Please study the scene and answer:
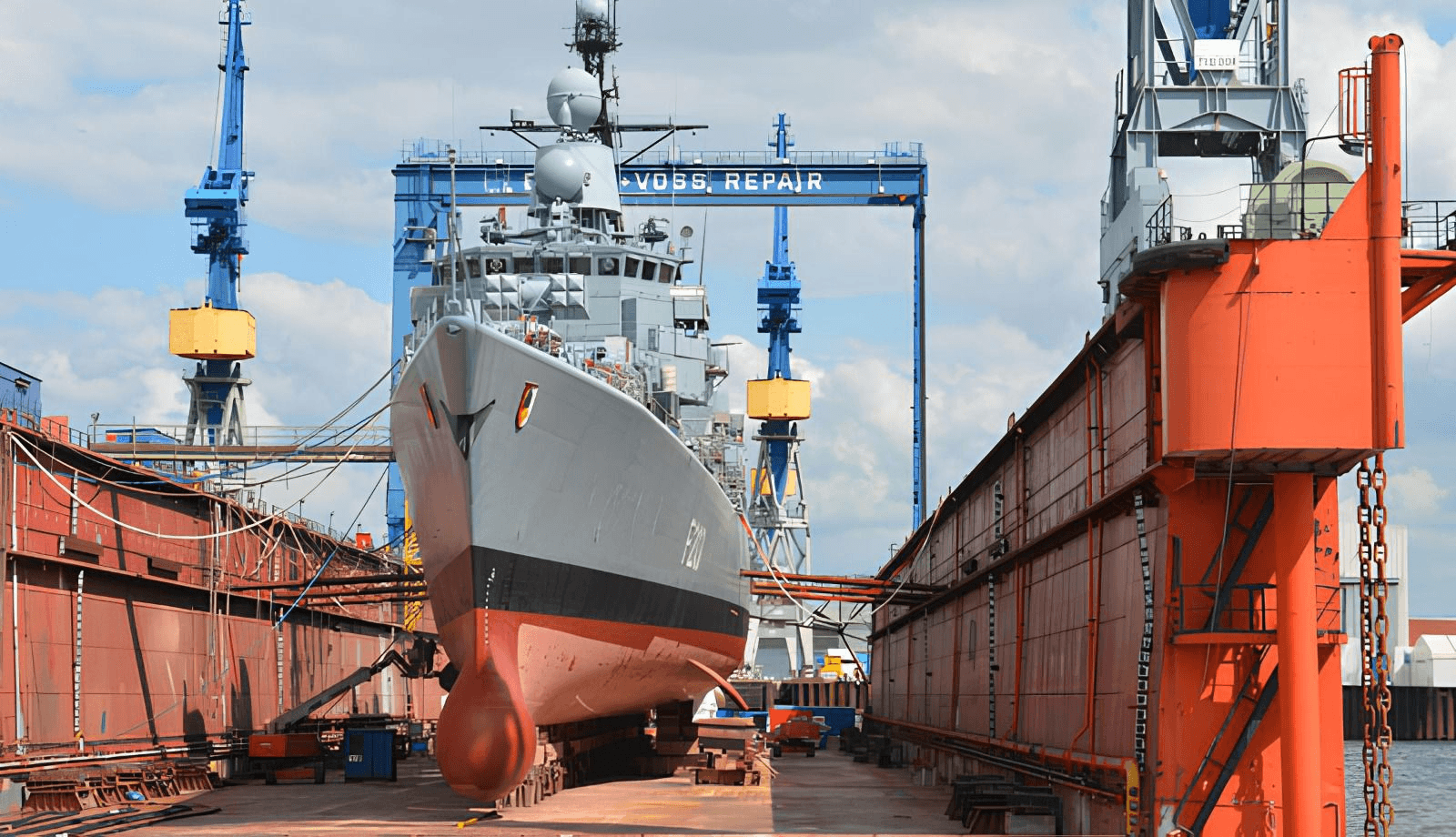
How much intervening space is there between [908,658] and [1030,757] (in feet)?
60.8

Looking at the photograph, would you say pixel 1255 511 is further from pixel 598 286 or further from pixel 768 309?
pixel 768 309

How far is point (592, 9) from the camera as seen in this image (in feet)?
106

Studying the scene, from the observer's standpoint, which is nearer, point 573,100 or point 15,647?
point 15,647

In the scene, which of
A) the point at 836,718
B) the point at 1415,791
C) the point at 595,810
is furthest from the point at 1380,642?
the point at 836,718

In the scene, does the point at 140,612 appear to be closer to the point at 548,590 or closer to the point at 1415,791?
the point at 548,590

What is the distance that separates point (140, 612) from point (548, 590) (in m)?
8.82

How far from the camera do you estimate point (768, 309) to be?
5734 centimetres

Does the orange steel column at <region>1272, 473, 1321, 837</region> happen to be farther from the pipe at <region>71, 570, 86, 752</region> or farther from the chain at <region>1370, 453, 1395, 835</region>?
the pipe at <region>71, 570, 86, 752</region>

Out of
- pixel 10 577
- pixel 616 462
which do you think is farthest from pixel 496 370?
pixel 10 577

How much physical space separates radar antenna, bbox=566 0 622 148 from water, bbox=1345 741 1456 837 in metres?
20.8

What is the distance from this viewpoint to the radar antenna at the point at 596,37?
3228 centimetres

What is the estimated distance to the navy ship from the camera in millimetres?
16250

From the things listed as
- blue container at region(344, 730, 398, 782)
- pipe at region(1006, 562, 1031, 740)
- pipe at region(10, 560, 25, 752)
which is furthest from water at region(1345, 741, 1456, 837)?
pipe at region(10, 560, 25, 752)

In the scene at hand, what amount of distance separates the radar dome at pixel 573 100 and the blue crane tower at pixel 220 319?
16867 millimetres
